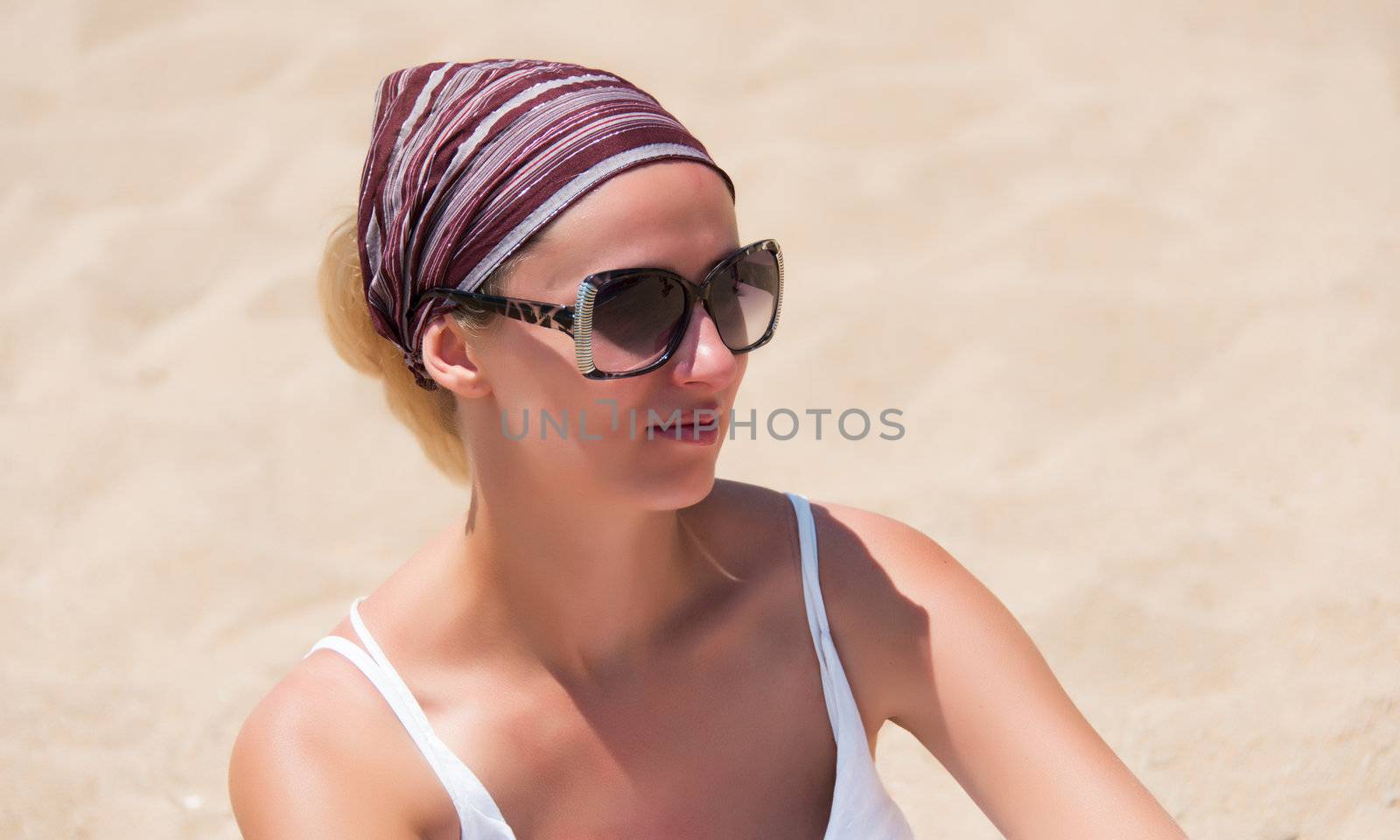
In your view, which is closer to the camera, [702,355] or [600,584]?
[702,355]

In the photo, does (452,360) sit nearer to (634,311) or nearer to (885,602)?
(634,311)

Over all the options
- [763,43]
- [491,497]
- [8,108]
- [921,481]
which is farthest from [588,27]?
[491,497]

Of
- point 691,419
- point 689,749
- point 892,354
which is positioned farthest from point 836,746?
point 892,354

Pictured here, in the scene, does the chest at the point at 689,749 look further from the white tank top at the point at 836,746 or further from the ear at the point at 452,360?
the ear at the point at 452,360

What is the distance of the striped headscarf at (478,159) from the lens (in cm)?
159

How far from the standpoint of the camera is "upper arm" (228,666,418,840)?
62.8 inches

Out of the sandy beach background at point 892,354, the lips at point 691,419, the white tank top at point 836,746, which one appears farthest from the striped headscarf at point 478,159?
the sandy beach background at point 892,354

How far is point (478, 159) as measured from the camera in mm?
1629

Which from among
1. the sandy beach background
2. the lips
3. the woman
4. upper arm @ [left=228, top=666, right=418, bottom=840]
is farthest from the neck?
the sandy beach background

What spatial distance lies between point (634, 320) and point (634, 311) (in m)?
0.01

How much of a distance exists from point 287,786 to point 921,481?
85.4 inches

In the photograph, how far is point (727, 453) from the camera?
375 centimetres

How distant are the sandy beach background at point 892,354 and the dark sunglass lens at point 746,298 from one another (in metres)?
1.00

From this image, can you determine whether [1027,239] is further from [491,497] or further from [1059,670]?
[491,497]
